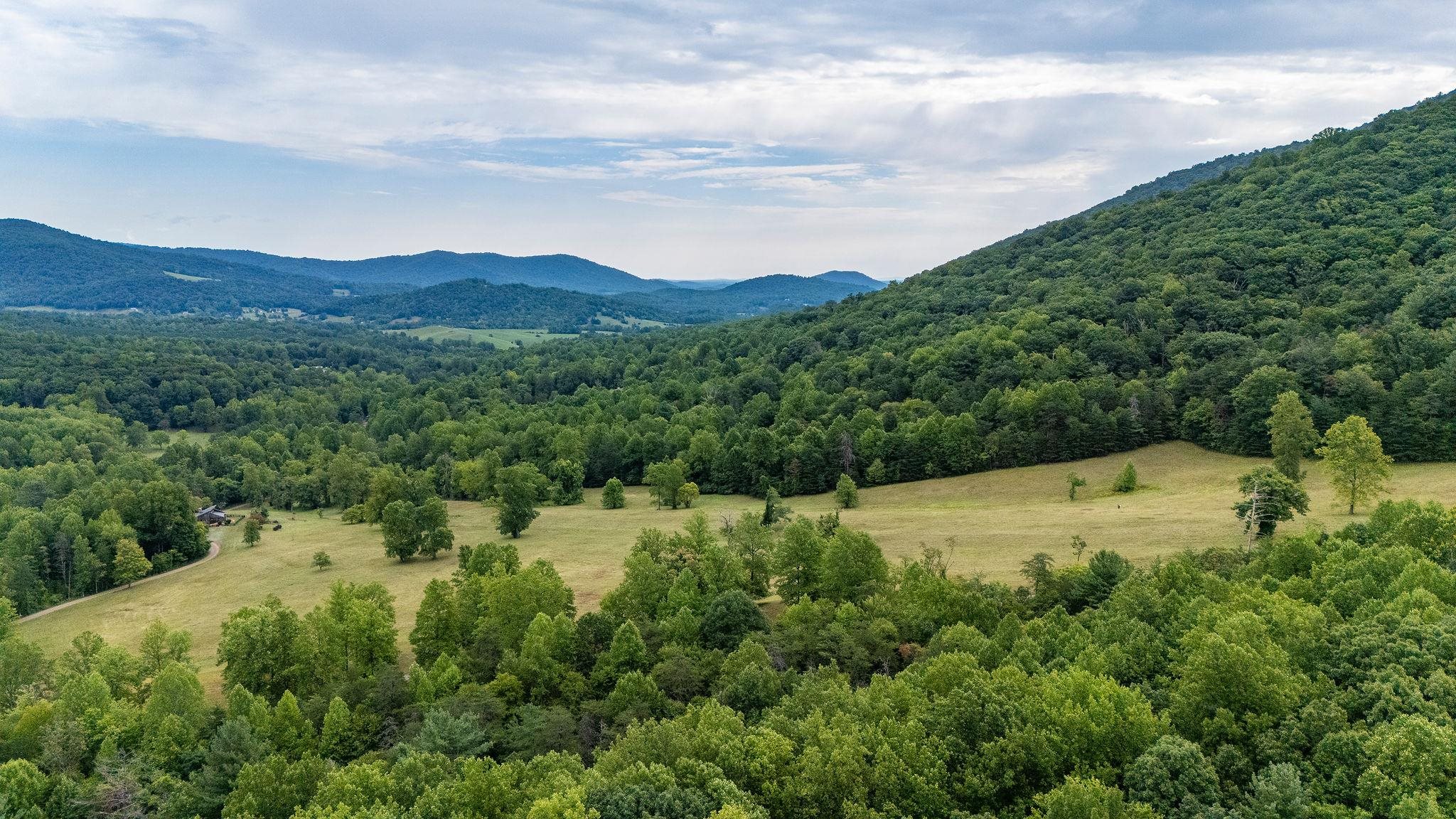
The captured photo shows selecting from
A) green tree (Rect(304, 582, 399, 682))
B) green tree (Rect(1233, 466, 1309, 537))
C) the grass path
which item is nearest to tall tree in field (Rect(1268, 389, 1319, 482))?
green tree (Rect(1233, 466, 1309, 537))

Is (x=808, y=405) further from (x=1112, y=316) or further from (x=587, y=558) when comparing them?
(x=587, y=558)

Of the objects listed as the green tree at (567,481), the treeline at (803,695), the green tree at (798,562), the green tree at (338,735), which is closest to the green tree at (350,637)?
the treeline at (803,695)

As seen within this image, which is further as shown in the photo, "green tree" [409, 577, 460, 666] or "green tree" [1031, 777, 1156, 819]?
"green tree" [409, 577, 460, 666]

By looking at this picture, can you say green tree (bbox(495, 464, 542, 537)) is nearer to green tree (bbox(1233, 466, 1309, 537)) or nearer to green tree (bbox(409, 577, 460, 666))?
green tree (bbox(409, 577, 460, 666))

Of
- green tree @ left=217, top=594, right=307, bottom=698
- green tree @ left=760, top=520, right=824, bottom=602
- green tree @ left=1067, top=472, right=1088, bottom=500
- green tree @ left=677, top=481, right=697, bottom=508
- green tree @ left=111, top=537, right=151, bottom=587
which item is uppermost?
green tree @ left=1067, top=472, right=1088, bottom=500

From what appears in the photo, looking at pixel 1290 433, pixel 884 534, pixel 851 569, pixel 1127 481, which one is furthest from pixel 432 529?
pixel 1290 433

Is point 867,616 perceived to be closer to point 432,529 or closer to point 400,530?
point 432,529

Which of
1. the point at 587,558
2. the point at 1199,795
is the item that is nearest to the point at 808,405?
the point at 587,558
